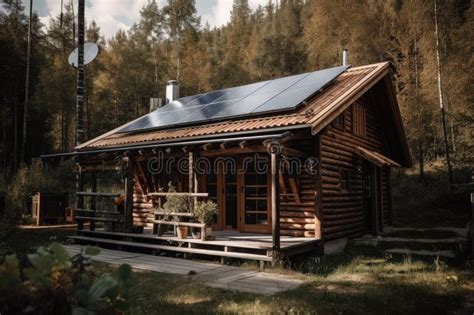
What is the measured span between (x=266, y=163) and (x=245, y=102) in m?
2.23

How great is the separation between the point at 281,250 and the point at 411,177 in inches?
576

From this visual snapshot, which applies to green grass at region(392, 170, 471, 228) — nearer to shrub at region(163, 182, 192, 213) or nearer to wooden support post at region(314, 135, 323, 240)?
wooden support post at region(314, 135, 323, 240)

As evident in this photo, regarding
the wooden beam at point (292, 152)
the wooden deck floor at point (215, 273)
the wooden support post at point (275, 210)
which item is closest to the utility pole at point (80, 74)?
the wooden deck floor at point (215, 273)

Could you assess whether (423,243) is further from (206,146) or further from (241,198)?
(206,146)

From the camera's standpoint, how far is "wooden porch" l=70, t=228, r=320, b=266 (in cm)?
746

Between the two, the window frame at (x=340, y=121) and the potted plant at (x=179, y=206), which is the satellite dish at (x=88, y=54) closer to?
the potted plant at (x=179, y=206)

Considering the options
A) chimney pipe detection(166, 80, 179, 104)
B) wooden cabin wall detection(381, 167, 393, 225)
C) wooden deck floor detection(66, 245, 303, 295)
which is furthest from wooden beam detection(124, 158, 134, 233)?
wooden cabin wall detection(381, 167, 393, 225)

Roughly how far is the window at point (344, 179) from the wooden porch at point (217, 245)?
2.57 metres

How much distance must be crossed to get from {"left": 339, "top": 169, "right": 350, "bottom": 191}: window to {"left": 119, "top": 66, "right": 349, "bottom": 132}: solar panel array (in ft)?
8.44

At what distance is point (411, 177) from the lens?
19.3 m

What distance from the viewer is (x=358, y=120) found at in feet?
38.1

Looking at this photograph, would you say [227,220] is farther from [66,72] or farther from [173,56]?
[173,56]

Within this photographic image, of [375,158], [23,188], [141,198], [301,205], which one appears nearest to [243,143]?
[301,205]

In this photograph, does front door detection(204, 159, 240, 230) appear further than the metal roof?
Yes
